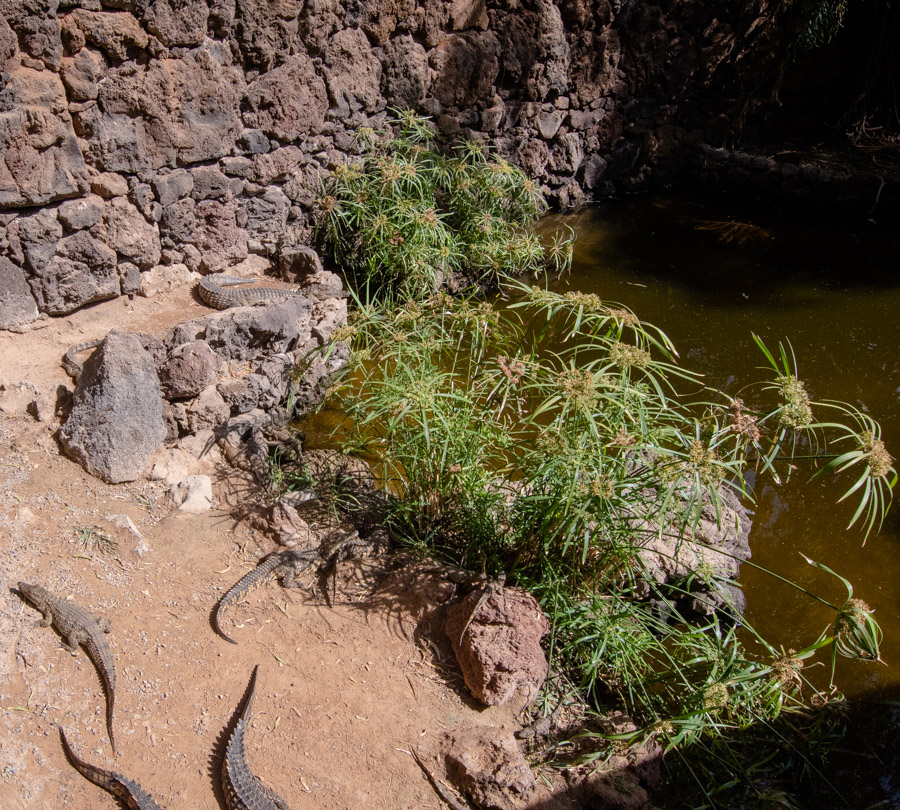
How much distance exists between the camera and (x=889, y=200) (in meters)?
7.16

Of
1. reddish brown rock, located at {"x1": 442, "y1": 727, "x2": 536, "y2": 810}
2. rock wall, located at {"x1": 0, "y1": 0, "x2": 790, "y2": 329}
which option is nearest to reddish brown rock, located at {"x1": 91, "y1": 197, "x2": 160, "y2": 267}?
rock wall, located at {"x1": 0, "y1": 0, "x2": 790, "y2": 329}

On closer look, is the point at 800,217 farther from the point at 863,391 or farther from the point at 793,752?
the point at 793,752

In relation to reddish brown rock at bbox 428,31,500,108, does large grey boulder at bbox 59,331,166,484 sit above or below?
below

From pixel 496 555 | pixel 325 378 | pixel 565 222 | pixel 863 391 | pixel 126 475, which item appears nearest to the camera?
pixel 496 555

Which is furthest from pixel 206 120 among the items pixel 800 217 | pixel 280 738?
pixel 800 217

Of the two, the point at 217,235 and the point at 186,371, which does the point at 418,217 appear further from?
the point at 186,371

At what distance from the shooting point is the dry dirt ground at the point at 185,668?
2404 millimetres

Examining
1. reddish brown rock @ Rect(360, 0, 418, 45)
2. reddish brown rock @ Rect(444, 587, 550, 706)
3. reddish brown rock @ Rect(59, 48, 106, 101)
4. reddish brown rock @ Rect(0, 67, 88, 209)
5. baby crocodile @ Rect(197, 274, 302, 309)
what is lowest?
reddish brown rock @ Rect(444, 587, 550, 706)

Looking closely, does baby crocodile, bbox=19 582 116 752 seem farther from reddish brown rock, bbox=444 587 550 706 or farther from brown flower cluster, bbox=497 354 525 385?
brown flower cluster, bbox=497 354 525 385

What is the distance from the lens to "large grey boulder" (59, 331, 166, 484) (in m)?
3.39

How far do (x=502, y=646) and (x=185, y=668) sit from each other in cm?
119

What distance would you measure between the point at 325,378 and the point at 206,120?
1.82 metres

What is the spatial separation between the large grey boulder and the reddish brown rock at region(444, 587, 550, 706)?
180 centimetres

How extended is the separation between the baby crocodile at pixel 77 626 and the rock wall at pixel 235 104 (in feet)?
6.00
